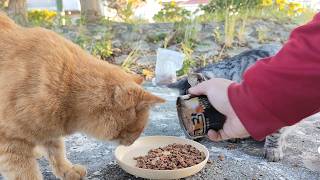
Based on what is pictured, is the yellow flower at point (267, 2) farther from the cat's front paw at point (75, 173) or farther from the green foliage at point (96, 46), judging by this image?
the cat's front paw at point (75, 173)

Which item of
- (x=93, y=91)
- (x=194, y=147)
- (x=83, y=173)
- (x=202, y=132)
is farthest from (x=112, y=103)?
(x=194, y=147)

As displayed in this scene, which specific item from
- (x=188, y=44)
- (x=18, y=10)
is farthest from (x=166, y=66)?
(x=18, y=10)

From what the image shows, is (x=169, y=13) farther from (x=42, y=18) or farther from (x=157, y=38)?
(x=42, y=18)

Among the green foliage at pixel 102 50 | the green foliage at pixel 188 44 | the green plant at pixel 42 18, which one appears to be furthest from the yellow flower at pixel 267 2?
the green plant at pixel 42 18

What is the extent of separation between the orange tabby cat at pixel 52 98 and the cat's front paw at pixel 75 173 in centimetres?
30

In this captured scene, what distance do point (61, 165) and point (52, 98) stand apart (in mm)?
633

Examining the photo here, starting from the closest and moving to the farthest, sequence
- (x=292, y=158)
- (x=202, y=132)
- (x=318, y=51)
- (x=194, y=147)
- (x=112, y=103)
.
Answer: (x=318, y=51) < (x=202, y=132) < (x=112, y=103) < (x=194, y=147) < (x=292, y=158)

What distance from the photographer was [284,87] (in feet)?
3.85

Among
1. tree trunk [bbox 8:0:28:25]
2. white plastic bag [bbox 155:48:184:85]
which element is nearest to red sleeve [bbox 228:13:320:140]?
white plastic bag [bbox 155:48:184:85]

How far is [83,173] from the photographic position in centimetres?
244

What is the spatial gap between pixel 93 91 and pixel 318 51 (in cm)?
113

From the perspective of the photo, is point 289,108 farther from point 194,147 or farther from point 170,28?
point 170,28

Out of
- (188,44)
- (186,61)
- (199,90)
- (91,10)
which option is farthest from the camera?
(91,10)

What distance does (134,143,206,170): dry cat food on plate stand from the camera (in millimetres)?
2398
